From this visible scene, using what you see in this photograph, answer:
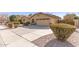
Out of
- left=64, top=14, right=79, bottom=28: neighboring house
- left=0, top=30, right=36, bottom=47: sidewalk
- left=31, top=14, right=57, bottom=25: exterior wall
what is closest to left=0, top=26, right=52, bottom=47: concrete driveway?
left=0, top=30, right=36, bottom=47: sidewalk

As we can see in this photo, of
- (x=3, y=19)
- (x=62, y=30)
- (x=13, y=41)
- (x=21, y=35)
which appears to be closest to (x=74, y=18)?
(x=62, y=30)

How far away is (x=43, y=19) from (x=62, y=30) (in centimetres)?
50

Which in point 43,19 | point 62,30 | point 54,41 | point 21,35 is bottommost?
point 54,41

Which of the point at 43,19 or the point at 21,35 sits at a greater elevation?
the point at 43,19

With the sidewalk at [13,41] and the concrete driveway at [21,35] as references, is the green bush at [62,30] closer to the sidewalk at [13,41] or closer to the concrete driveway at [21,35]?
the concrete driveway at [21,35]

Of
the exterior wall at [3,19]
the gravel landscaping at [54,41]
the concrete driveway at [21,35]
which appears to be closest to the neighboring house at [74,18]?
the gravel landscaping at [54,41]

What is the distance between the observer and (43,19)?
363cm

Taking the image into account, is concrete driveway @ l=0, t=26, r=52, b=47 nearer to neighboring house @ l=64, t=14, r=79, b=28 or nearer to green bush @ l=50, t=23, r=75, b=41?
green bush @ l=50, t=23, r=75, b=41

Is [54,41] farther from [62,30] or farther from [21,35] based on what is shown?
[21,35]

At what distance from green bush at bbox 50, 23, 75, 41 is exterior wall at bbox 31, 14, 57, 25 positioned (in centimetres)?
12
